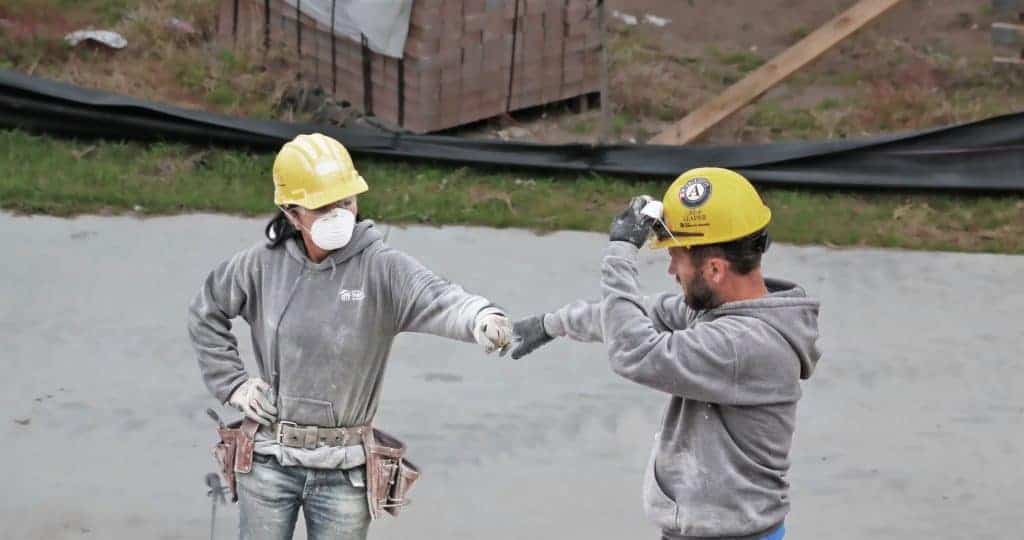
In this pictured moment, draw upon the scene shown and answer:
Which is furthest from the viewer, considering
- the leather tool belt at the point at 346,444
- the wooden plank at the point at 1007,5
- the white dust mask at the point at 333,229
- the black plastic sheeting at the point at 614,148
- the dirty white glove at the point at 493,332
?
the wooden plank at the point at 1007,5

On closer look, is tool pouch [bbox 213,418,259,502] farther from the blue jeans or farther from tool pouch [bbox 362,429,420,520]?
tool pouch [bbox 362,429,420,520]

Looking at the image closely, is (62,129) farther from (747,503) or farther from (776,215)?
(747,503)

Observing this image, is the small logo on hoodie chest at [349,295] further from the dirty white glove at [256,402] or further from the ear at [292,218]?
the dirty white glove at [256,402]

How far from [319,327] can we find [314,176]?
38 cm

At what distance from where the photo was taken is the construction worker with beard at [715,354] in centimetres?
338

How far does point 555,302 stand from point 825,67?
4.58 m

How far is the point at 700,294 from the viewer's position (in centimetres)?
348

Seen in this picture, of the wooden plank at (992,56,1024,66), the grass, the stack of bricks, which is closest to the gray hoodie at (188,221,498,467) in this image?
the grass

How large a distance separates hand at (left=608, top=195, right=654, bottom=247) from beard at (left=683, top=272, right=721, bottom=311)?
149 mm

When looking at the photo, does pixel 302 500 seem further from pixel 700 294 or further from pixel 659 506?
pixel 700 294

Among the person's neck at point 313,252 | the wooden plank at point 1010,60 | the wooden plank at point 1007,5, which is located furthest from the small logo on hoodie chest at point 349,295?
the wooden plank at point 1007,5

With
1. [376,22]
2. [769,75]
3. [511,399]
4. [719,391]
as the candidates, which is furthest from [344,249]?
[769,75]

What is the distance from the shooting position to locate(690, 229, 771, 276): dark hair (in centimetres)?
344

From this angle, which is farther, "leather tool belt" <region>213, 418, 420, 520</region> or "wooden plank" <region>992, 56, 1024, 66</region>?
"wooden plank" <region>992, 56, 1024, 66</region>
